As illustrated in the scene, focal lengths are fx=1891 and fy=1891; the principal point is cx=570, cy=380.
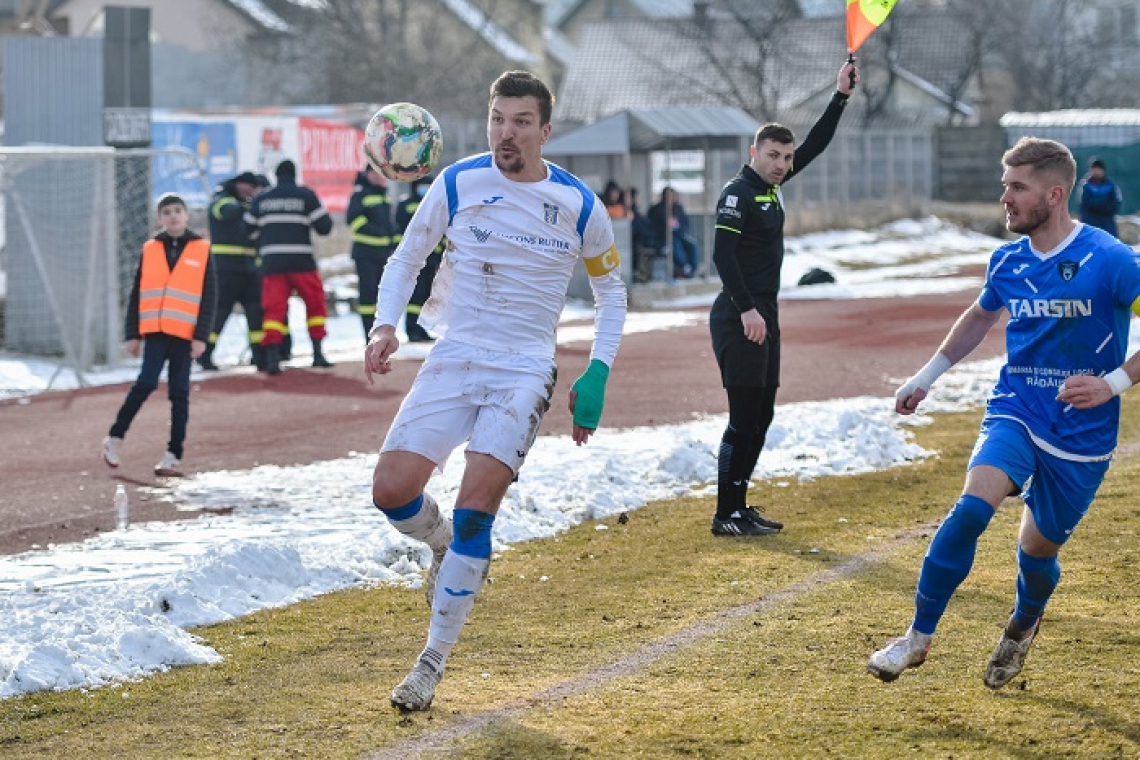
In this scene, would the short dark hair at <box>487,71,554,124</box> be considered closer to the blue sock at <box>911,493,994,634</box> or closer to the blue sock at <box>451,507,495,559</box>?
the blue sock at <box>451,507,495,559</box>

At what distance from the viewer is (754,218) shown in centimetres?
970

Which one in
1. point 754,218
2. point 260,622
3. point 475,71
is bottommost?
point 260,622

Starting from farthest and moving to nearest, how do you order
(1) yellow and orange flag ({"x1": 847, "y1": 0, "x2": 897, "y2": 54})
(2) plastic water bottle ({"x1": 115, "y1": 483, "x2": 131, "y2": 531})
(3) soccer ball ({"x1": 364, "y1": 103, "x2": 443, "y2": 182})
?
(3) soccer ball ({"x1": 364, "y1": 103, "x2": 443, "y2": 182})
(2) plastic water bottle ({"x1": 115, "y1": 483, "x2": 131, "y2": 531})
(1) yellow and orange flag ({"x1": 847, "y1": 0, "x2": 897, "y2": 54})

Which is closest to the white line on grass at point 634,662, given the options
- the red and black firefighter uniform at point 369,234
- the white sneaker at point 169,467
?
the white sneaker at point 169,467

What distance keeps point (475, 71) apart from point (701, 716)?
2305 inches

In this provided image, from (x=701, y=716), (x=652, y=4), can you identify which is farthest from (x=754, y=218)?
(x=652, y=4)

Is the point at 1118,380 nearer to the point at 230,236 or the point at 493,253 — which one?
the point at 493,253

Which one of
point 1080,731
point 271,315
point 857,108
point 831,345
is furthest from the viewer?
point 857,108

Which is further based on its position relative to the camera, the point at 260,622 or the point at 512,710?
the point at 260,622

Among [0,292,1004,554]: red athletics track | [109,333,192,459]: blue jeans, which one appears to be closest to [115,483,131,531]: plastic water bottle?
[0,292,1004,554]: red athletics track

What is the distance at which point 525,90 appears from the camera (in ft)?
21.8

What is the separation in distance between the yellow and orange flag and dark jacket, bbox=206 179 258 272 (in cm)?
1129

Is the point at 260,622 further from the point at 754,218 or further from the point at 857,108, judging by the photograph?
the point at 857,108

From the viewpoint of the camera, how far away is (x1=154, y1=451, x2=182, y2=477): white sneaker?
12.6 metres
